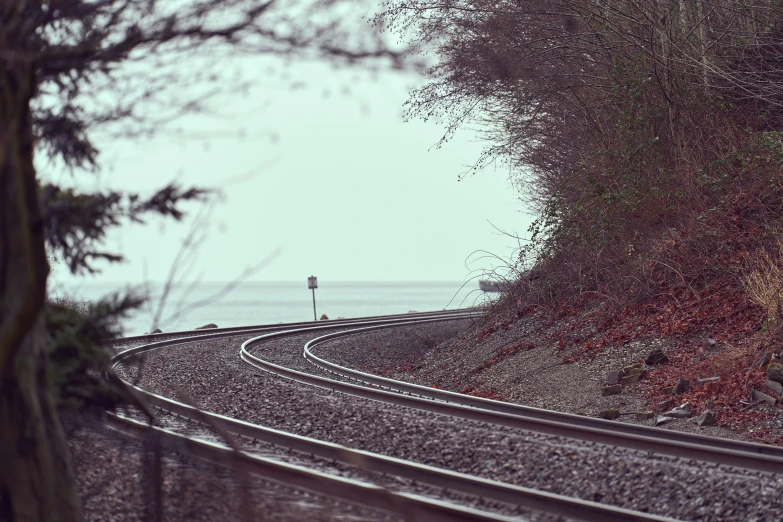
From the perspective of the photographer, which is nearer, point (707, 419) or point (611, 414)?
point (707, 419)

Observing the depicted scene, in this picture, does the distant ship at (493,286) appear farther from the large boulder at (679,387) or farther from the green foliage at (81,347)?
the green foliage at (81,347)

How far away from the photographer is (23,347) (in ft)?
13.7

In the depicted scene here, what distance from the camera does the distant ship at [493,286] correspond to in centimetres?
1870

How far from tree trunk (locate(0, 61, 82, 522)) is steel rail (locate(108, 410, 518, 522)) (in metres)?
0.71

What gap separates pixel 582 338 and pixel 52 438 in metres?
11.3

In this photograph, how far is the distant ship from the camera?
61.4 ft

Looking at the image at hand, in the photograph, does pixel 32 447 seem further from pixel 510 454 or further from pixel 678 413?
pixel 678 413

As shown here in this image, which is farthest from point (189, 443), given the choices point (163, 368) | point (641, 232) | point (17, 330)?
point (641, 232)

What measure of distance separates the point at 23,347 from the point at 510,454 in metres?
4.76

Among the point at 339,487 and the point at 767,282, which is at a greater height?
the point at 767,282

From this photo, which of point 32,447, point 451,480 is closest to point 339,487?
point 451,480

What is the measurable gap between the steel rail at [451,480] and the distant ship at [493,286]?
35.7 ft

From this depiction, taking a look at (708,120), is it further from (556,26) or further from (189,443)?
(189,443)

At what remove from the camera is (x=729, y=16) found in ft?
56.2
